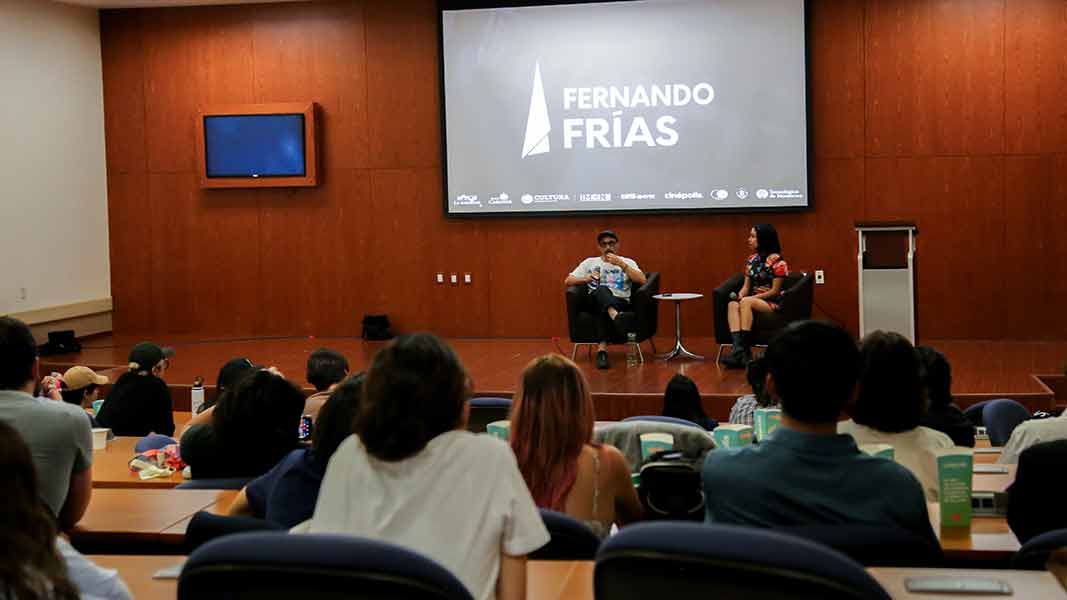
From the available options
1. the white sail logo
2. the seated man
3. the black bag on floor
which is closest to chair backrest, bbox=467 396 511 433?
the seated man

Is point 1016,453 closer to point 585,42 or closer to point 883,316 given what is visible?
point 883,316

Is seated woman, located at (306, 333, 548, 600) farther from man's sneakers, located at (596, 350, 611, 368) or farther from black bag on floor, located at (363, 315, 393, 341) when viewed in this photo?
black bag on floor, located at (363, 315, 393, 341)

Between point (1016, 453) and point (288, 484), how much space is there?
2.37 m

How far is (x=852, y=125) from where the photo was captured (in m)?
10.5

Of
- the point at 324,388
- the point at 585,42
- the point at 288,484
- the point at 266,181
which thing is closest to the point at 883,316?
the point at 585,42

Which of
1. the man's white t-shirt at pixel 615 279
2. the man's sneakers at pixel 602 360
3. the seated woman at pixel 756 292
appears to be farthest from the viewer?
the man's white t-shirt at pixel 615 279

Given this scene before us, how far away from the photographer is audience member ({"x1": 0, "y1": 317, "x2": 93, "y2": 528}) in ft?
11.1

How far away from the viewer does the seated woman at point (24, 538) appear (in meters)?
1.59

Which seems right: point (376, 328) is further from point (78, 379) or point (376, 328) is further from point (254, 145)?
point (78, 379)

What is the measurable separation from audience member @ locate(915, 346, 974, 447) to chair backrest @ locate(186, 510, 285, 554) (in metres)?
2.55

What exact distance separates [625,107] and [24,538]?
31.1ft

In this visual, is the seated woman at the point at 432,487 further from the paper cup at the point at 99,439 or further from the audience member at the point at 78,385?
the audience member at the point at 78,385

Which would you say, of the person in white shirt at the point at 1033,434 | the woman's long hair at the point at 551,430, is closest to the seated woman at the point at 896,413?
the person in white shirt at the point at 1033,434

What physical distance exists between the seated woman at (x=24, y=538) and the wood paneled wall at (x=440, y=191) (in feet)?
30.8
